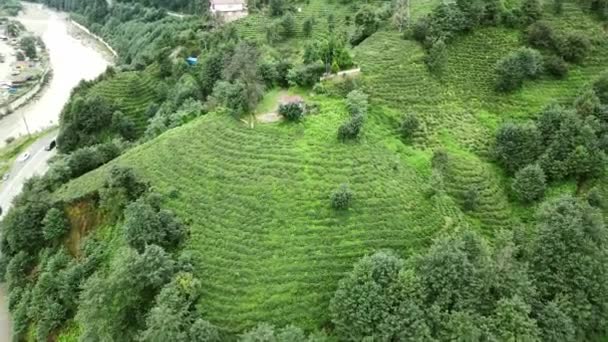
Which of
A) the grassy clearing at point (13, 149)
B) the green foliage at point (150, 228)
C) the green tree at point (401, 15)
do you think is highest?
the green tree at point (401, 15)

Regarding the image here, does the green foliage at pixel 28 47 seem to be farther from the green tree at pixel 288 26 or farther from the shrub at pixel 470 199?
the shrub at pixel 470 199

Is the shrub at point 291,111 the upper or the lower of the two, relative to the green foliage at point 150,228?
upper

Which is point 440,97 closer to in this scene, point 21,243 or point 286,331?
point 286,331

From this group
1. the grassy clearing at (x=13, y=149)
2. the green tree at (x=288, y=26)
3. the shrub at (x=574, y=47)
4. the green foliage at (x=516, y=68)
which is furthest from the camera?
the green tree at (x=288, y=26)

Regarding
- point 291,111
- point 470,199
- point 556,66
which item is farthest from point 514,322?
point 556,66

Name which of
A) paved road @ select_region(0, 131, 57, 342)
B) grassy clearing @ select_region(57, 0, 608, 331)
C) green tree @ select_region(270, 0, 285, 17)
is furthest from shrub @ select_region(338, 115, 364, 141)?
green tree @ select_region(270, 0, 285, 17)

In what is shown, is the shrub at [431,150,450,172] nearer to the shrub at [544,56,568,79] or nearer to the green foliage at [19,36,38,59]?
the shrub at [544,56,568,79]

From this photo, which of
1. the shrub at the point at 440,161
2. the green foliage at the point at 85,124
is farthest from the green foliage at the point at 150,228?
the green foliage at the point at 85,124

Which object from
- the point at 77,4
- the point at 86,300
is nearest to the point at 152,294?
the point at 86,300
